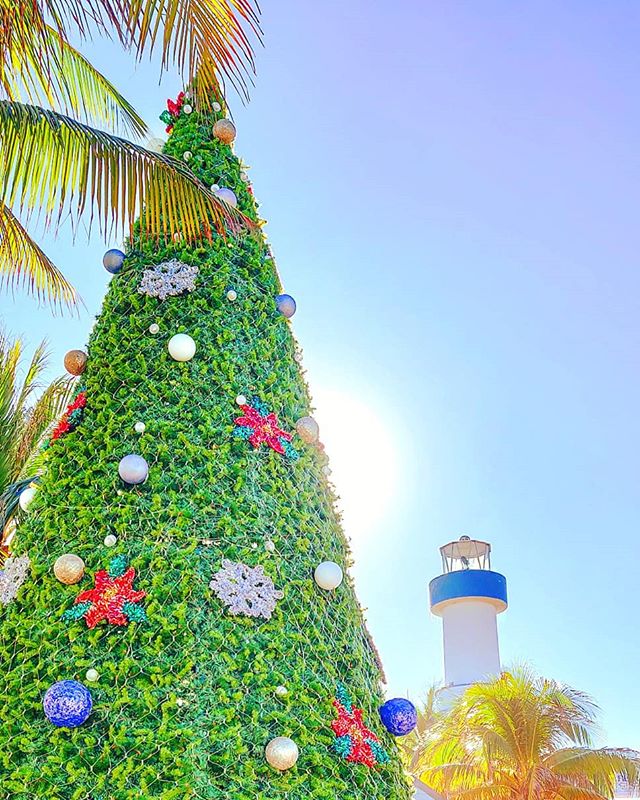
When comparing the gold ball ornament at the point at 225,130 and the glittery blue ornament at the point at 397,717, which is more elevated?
the gold ball ornament at the point at 225,130

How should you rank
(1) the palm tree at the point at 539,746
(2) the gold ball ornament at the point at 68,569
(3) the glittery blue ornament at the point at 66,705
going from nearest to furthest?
1. (3) the glittery blue ornament at the point at 66,705
2. (2) the gold ball ornament at the point at 68,569
3. (1) the palm tree at the point at 539,746

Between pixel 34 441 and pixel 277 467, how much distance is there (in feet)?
15.7

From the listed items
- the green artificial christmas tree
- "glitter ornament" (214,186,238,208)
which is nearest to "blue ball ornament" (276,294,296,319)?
the green artificial christmas tree

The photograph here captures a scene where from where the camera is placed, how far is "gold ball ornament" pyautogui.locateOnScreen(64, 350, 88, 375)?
399cm

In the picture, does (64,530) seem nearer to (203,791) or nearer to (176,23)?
(203,791)

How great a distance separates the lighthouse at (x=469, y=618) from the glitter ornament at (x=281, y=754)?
28.2 metres

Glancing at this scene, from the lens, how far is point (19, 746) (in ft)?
9.78

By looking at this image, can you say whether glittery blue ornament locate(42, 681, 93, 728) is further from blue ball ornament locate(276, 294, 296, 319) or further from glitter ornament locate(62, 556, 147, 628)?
blue ball ornament locate(276, 294, 296, 319)

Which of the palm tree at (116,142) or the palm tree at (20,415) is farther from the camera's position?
the palm tree at (20,415)

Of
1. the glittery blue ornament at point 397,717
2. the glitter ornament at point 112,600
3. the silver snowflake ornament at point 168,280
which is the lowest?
the glittery blue ornament at point 397,717

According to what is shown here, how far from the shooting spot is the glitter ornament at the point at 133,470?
3400 millimetres

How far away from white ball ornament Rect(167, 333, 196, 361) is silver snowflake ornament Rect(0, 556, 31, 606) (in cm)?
106

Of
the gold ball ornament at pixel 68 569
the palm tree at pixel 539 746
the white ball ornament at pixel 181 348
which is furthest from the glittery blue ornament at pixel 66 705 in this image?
the palm tree at pixel 539 746

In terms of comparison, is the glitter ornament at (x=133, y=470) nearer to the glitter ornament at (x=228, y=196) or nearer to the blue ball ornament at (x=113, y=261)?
the blue ball ornament at (x=113, y=261)
